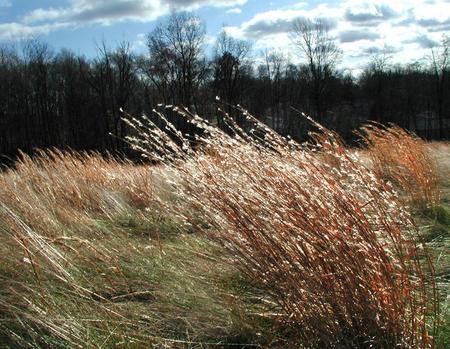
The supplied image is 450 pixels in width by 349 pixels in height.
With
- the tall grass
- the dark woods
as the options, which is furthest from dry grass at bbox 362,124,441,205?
the dark woods

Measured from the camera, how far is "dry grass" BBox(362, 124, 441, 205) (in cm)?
477

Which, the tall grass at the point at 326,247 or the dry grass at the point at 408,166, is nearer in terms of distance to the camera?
the tall grass at the point at 326,247

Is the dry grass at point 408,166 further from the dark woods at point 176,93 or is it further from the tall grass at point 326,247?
the dark woods at point 176,93

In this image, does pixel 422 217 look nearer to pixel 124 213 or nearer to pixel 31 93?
pixel 124 213

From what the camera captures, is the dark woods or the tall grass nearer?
the tall grass

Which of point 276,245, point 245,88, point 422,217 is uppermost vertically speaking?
point 245,88

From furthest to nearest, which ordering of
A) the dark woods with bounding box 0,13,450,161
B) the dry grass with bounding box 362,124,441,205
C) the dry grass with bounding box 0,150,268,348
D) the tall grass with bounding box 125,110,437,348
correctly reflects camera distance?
the dark woods with bounding box 0,13,450,161 → the dry grass with bounding box 362,124,441,205 → the dry grass with bounding box 0,150,268,348 → the tall grass with bounding box 125,110,437,348

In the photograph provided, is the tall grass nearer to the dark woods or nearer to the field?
the field

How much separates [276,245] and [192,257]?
127cm

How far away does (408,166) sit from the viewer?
5.12m

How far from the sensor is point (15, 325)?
7.08ft

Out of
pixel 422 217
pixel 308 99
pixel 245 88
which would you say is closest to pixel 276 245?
pixel 422 217

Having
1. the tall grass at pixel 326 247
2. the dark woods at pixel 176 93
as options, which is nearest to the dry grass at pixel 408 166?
the tall grass at pixel 326 247

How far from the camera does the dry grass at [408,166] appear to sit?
15.6 ft
